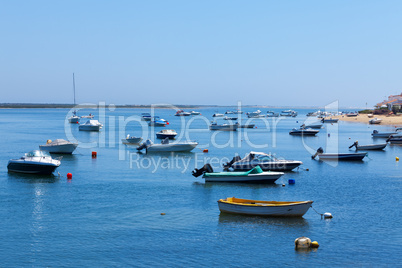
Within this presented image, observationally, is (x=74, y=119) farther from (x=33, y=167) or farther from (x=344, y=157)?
(x=344, y=157)

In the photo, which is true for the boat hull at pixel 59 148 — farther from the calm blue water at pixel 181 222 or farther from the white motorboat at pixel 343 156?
the white motorboat at pixel 343 156

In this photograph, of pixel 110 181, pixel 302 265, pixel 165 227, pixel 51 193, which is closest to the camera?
pixel 302 265

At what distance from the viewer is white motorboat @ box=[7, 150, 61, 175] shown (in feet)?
150

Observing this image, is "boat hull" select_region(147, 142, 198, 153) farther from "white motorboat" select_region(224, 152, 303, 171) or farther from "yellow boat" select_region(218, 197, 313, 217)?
"yellow boat" select_region(218, 197, 313, 217)

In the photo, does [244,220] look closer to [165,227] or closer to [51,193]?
[165,227]

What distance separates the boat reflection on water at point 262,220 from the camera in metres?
30.0

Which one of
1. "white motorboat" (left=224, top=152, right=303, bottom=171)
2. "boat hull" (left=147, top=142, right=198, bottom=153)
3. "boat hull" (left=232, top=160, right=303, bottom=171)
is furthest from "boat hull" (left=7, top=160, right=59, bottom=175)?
"boat hull" (left=147, top=142, right=198, bottom=153)

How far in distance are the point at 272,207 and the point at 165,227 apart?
284 inches

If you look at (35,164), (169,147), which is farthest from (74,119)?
(35,164)

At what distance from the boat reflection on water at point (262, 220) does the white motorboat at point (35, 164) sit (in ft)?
71.6

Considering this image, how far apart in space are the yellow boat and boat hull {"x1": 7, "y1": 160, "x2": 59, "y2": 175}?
70.9ft

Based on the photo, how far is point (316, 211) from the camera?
3225 cm

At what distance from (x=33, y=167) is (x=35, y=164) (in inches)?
20.3

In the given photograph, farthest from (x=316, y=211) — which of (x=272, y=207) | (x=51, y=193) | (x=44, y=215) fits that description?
(x=51, y=193)
